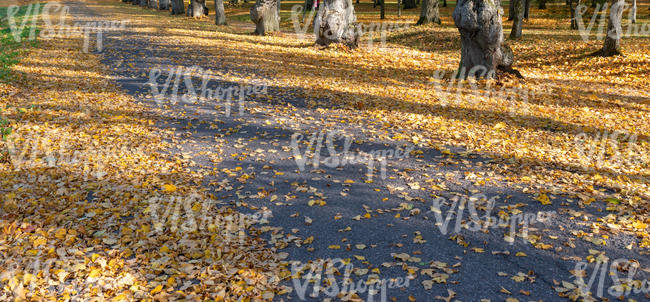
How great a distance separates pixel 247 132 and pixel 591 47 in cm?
1424

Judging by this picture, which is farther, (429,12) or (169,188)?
A: (429,12)

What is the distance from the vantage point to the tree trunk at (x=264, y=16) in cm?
2231

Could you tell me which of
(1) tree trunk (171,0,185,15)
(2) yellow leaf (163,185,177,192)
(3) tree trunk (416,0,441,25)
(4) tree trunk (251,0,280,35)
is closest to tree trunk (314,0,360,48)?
(4) tree trunk (251,0,280,35)

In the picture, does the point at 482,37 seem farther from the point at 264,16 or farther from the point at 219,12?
the point at 219,12

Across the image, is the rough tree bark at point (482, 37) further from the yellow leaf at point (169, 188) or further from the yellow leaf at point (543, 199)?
the yellow leaf at point (169, 188)

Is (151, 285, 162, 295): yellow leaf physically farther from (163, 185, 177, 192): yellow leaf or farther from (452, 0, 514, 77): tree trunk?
(452, 0, 514, 77): tree trunk

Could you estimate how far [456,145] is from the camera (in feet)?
27.5

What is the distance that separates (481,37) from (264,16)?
12.9 meters

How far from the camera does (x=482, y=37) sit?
12922mm

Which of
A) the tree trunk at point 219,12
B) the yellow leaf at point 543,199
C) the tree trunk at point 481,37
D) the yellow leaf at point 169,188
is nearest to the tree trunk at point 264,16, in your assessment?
the tree trunk at point 219,12

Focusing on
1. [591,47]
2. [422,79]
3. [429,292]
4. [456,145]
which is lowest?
[429,292]

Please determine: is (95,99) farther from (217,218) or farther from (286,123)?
(217,218)

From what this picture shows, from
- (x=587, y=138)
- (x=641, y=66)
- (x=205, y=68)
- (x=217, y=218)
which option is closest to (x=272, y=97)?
(x=205, y=68)

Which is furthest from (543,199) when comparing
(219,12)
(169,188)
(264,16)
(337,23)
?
(219,12)
